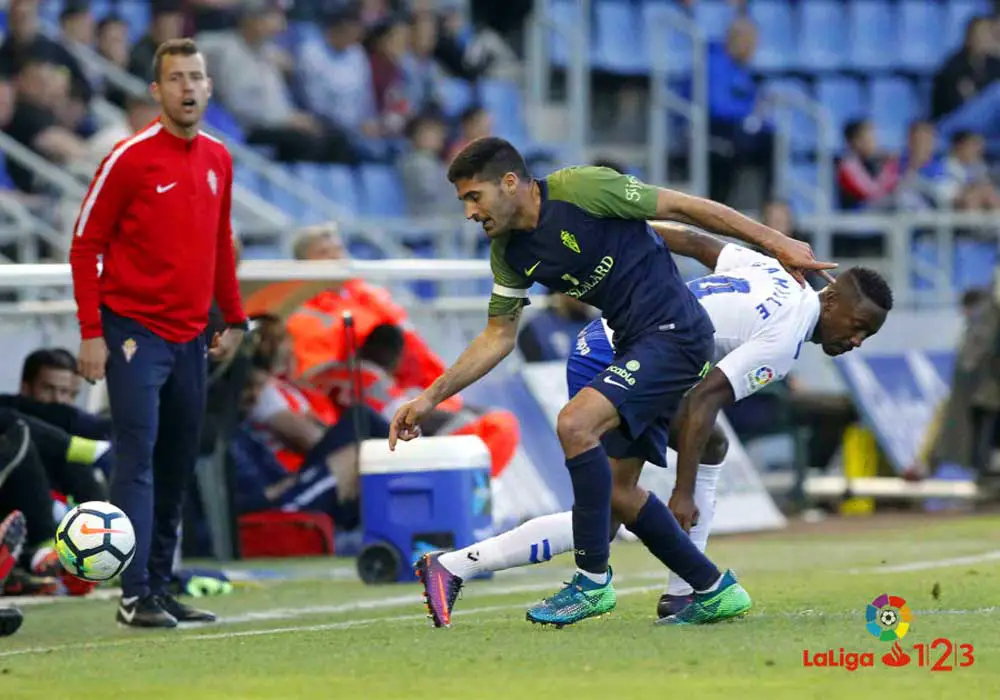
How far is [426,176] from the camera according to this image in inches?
705

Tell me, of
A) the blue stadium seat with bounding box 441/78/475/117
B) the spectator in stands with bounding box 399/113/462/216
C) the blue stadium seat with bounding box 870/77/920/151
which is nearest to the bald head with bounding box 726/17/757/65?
the blue stadium seat with bounding box 441/78/475/117

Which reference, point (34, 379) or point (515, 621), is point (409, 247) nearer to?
point (34, 379)

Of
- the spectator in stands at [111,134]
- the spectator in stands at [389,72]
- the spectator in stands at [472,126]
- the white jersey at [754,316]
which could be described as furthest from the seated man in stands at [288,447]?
the spectator in stands at [389,72]

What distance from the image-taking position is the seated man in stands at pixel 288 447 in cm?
1230

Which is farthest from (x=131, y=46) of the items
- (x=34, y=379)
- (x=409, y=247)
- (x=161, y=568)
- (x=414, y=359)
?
(x=161, y=568)

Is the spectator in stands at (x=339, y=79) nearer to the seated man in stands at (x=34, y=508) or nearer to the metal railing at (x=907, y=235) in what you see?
the metal railing at (x=907, y=235)

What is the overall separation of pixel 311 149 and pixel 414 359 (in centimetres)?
520

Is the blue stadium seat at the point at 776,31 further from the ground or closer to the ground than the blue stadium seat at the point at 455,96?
further from the ground

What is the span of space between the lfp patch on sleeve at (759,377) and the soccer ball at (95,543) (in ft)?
8.15

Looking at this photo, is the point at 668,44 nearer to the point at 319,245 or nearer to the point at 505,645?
the point at 319,245

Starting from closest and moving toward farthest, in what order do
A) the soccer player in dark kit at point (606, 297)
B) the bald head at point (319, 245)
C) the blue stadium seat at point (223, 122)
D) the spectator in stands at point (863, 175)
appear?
the soccer player in dark kit at point (606, 297), the bald head at point (319, 245), the blue stadium seat at point (223, 122), the spectator in stands at point (863, 175)

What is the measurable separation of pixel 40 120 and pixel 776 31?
33.4 ft

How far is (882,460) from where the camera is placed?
17.0 meters

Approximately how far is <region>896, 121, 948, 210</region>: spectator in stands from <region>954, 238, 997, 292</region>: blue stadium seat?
0.49 m
